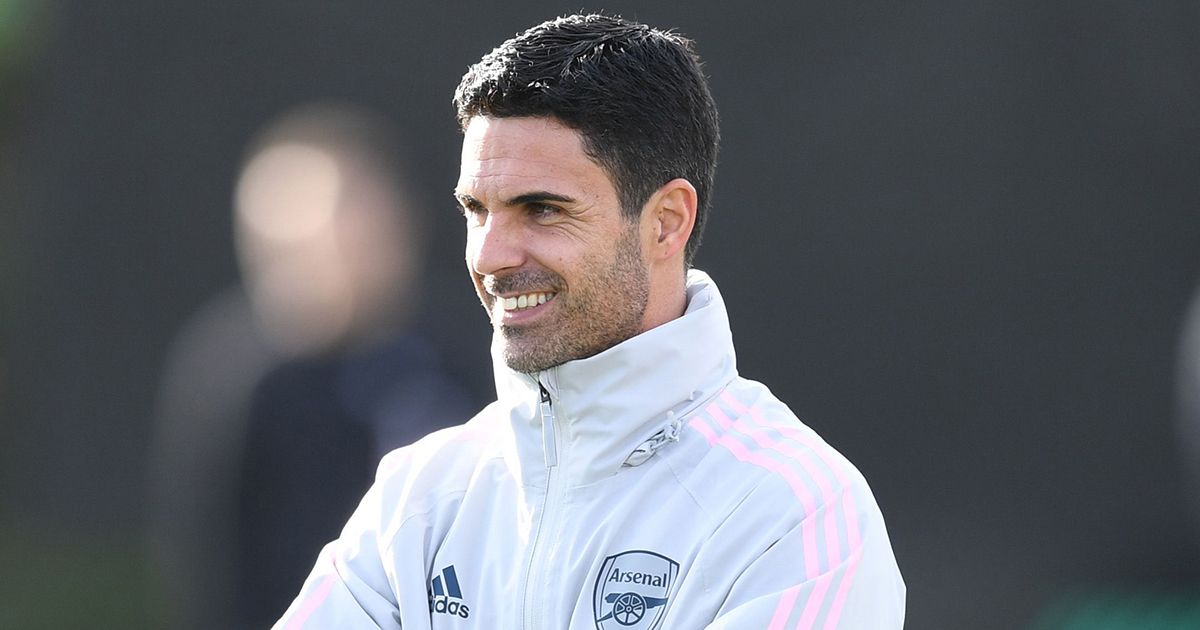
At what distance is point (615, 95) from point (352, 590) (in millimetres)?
810

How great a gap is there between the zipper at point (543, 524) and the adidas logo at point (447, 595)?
113 mm

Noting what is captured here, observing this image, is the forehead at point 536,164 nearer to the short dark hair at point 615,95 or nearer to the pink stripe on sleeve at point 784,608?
the short dark hair at point 615,95

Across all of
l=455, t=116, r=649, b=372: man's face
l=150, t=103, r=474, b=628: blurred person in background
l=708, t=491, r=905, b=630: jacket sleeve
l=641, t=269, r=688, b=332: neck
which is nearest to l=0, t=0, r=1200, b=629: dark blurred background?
l=150, t=103, r=474, b=628: blurred person in background

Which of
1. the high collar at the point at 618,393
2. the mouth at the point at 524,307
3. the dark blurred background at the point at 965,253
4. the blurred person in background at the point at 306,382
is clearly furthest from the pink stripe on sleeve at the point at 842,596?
the dark blurred background at the point at 965,253

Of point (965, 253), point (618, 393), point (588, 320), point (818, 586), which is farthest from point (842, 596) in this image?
point (965, 253)

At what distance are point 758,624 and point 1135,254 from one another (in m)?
3.16

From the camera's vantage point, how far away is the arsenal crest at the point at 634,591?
2.26 metres

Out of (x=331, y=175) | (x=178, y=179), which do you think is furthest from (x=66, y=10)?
(x=331, y=175)

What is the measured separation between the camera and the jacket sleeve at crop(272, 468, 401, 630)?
7.93ft

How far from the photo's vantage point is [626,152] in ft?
8.00

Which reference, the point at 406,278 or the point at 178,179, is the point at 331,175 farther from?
the point at 178,179

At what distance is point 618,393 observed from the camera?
2404mm

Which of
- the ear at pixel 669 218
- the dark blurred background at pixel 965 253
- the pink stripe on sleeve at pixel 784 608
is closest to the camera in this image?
the pink stripe on sleeve at pixel 784 608

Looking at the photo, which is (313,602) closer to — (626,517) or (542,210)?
(626,517)
